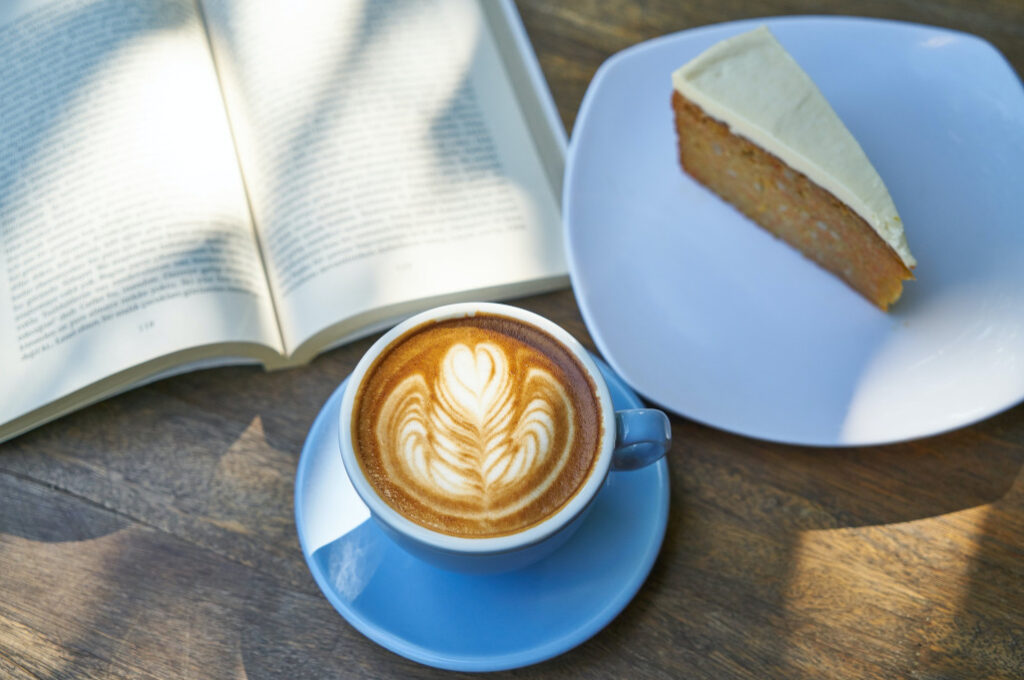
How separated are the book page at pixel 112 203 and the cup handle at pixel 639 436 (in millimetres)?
427

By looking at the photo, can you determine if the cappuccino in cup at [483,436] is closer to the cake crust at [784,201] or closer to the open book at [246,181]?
the open book at [246,181]

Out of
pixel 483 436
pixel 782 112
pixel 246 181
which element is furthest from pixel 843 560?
pixel 246 181

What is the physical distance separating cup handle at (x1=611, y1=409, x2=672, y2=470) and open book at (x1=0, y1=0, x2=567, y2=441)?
309 millimetres

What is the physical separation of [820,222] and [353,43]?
66 cm

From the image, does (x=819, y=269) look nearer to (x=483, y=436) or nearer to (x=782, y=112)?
(x=782, y=112)

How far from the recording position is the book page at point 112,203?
2.80ft

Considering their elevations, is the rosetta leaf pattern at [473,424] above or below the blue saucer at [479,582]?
above

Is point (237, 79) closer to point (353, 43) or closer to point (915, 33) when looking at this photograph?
point (353, 43)

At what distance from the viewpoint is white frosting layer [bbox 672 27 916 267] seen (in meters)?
0.93

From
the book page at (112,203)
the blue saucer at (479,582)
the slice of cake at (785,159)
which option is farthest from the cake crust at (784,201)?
the book page at (112,203)

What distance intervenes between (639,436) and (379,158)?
21.0 inches

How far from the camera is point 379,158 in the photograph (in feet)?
3.28

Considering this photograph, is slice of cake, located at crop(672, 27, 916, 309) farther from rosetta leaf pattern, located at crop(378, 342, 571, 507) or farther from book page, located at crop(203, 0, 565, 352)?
rosetta leaf pattern, located at crop(378, 342, 571, 507)

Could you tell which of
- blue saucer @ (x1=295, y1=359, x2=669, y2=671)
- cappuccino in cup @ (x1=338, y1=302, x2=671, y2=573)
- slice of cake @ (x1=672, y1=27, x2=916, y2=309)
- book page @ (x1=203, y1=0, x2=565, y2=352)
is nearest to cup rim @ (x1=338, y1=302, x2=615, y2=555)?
cappuccino in cup @ (x1=338, y1=302, x2=671, y2=573)
